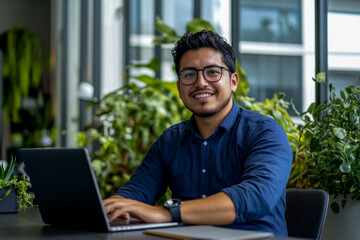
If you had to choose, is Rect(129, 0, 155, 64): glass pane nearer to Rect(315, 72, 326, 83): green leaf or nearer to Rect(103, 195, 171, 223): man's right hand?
Rect(315, 72, 326, 83): green leaf

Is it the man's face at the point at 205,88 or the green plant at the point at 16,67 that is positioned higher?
the green plant at the point at 16,67

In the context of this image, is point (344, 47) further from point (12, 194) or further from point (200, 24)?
point (12, 194)

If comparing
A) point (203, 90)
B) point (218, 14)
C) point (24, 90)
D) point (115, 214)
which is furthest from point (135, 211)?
point (24, 90)

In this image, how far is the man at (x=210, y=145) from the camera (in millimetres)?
1813

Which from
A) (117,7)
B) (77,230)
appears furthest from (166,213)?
(117,7)

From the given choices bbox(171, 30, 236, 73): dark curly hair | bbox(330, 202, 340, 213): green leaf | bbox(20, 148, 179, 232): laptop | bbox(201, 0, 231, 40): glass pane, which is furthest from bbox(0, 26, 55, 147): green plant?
bbox(20, 148, 179, 232): laptop

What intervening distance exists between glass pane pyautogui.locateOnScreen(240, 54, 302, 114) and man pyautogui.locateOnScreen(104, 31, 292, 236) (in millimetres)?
1884

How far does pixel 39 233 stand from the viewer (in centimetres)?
147

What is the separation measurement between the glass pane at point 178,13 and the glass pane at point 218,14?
1.68ft

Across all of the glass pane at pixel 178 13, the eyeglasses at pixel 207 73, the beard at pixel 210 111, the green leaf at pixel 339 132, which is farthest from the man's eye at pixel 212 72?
the glass pane at pixel 178 13

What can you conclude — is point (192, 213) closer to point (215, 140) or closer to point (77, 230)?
point (77, 230)

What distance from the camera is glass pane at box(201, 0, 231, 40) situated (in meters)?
4.12

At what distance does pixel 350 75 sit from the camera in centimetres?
272

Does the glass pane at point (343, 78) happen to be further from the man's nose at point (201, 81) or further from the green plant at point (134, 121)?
the green plant at point (134, 121)
